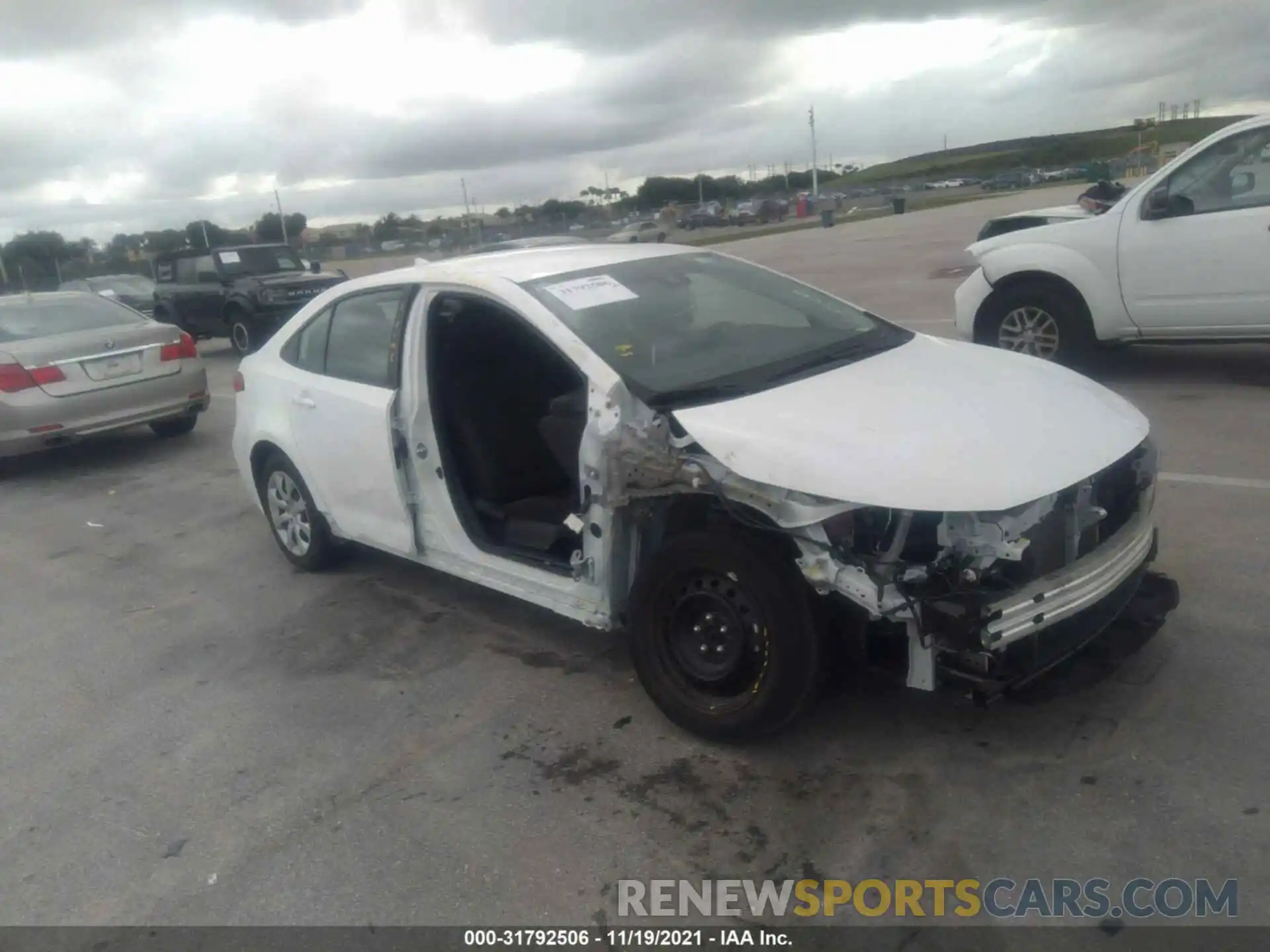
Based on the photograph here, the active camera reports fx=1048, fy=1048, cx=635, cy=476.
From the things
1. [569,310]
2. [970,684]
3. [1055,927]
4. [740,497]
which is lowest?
[1055,927]

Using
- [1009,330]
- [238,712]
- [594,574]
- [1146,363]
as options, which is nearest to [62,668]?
[238,712]

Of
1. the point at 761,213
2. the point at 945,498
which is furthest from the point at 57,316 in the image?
the point at 761,213

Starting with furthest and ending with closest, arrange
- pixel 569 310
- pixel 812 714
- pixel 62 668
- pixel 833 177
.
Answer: pixel 833 177
pixel 62 668
pixel 569 310
pixel 812 714

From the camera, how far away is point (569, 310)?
13.4ft

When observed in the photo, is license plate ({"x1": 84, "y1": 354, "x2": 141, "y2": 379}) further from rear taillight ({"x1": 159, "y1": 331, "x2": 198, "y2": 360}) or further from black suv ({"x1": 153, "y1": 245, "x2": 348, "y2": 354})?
black suv ({"x1": 153, "y1": 245, "x2": 348, "y2": 354})

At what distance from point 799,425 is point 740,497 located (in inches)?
12.7

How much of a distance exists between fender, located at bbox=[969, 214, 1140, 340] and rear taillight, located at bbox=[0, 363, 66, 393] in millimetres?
7777

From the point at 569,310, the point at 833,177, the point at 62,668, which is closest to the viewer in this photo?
the point at 569,310

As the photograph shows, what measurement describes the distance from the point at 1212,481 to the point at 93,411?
8206mm

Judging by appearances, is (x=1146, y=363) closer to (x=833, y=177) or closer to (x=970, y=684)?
(x=970, y=684)

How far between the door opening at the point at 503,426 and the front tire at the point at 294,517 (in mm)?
1281

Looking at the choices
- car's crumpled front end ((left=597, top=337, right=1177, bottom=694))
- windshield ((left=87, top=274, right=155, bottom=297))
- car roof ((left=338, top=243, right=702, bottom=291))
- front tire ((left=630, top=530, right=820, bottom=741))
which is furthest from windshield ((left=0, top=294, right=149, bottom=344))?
windshield ((left=87, top=274, right=155, bottom=297))

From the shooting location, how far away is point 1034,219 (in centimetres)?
968

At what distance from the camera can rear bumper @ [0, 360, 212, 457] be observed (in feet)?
27.6
